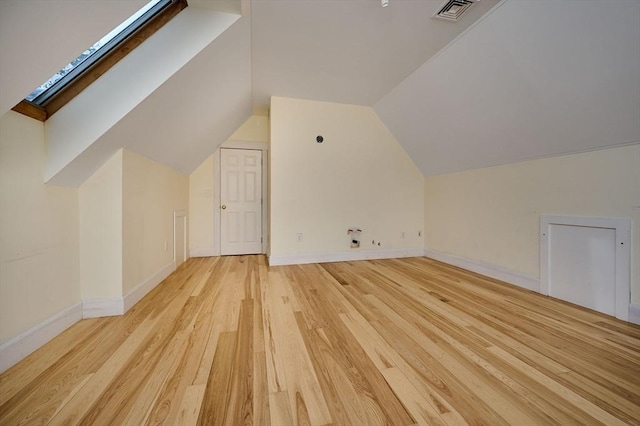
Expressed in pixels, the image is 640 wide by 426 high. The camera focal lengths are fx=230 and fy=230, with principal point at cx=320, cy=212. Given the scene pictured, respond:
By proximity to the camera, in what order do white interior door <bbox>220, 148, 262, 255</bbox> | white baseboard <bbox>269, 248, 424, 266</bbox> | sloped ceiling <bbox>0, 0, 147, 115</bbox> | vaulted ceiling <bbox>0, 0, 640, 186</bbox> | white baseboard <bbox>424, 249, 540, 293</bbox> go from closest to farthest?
sloped ceiling <bbox>0, 0, 147, 115</bbox>, vaulted ceiling <bbox>0, 0, 640, 186</bbox>, white baseboard <bbox>424, 249, 540, 293</bbox>, white baseboard <bbox>269, 248, 424, 266</bbox>, white interior door <bbox>220, 148, 262, 255</bbox>

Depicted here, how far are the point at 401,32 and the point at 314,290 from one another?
8.09 feet

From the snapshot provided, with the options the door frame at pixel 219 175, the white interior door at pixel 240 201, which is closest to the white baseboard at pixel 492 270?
the door frame at pixel 219 175

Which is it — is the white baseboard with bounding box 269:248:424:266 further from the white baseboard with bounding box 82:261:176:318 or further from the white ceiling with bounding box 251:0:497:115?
the white ceiling with bounding box 251:0:497:115

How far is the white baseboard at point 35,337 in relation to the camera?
46.5 inches

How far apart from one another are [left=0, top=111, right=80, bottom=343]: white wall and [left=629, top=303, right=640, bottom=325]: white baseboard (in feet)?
12.9

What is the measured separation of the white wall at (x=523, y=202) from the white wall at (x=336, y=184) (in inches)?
21.2

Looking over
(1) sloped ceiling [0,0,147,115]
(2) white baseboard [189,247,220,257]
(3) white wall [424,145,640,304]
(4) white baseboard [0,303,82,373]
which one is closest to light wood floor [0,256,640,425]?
(4) white baseboard [0,303,82,373]

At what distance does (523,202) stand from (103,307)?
3.94m

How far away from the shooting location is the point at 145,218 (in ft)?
7.23

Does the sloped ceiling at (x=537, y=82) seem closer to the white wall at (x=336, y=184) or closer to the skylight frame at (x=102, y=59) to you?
the white wall at (x=336, y=184)

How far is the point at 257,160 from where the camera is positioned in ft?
13.2

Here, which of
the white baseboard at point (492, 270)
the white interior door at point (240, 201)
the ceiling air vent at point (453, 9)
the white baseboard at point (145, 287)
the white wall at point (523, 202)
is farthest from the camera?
the white interior door at point (240, 201)

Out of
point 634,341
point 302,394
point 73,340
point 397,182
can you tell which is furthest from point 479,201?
point 73,340

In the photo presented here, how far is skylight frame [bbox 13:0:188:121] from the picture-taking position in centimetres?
141
